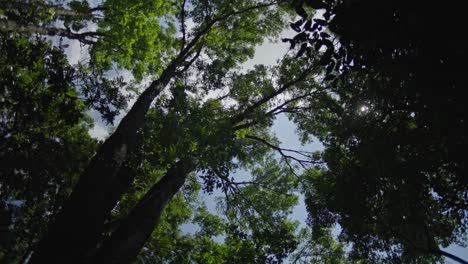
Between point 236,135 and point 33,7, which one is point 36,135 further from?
point 236,135

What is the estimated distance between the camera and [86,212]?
21.2ft

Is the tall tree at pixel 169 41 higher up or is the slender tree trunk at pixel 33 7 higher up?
the tall tree at pixel 169 41

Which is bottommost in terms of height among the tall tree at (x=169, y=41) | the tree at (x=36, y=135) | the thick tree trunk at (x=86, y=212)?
the thick tree trunk at (x=86, y=212)

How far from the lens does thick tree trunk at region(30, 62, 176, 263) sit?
19.4 ft

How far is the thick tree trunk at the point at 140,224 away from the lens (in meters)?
6.89

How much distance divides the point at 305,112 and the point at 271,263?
6890 millimetres

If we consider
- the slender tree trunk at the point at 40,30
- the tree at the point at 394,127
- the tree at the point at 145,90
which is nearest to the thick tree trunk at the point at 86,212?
the tree at the point at 145,90

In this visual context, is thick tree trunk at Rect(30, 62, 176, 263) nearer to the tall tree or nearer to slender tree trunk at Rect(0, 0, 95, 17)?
the tall tree

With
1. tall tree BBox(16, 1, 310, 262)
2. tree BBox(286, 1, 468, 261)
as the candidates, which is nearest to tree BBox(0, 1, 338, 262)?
tall tree BBox(16, 1, 310, 262)

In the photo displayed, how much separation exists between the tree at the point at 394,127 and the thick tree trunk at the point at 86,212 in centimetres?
498

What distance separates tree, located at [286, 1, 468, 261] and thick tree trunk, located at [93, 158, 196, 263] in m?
3.81

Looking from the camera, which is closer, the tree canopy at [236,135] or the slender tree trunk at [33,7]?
the tree canopy at [236,135]

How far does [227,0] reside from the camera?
47.6 ft

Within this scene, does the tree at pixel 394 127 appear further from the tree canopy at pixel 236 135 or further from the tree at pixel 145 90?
the tree at pixel 145 90
